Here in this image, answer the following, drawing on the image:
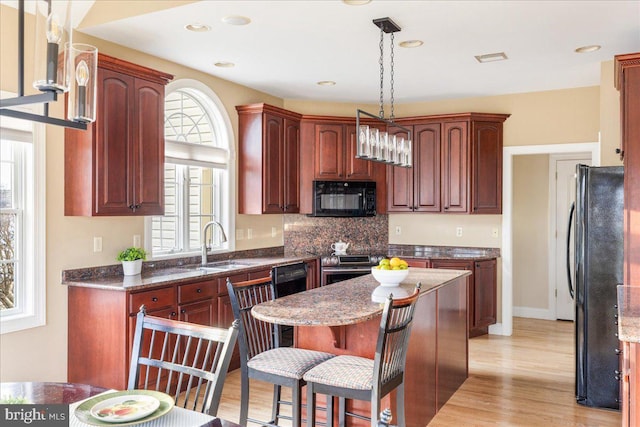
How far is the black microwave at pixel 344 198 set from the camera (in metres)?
6.04

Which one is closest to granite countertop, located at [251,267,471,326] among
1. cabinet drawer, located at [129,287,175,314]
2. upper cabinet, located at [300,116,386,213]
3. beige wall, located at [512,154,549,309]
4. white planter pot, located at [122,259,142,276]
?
cabinet drawer, located at [129,287,175,314]

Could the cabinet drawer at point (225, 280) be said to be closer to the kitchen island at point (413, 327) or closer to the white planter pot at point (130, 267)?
the white planter pot at point (130, 267)

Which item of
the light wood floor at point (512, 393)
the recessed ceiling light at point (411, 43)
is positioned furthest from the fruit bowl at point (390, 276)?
the recessed ceiling light at point (411, 43)

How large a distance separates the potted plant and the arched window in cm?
40

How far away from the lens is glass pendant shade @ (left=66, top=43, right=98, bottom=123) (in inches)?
50.0

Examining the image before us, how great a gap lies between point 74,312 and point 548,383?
3.68 metres

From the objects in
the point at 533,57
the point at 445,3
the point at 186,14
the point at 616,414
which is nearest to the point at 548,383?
the point at 616,414

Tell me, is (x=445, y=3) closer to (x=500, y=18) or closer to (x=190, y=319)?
(x=500, y=18)

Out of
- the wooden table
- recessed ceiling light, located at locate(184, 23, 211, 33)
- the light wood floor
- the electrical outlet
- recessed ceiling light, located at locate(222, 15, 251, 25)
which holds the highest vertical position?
recessed ceiling light, located at locate(184, 23, 211, 33)

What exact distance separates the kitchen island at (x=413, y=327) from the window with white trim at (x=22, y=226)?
1.77m

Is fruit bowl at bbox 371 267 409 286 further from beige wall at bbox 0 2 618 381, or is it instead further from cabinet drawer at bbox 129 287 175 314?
beige wall at bbox 0 2 618 381

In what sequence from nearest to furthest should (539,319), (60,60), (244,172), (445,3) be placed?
(60,60) < (445,3) < (244,172) < (539,319)

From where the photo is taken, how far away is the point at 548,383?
168 inches

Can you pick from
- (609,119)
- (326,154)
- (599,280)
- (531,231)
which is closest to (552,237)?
(531,231)
